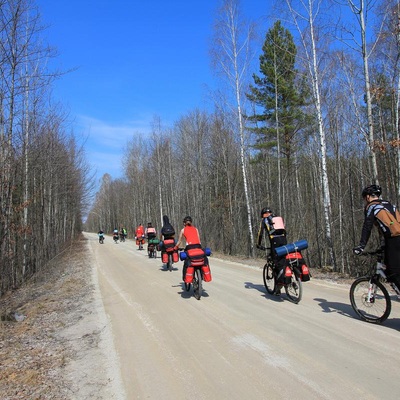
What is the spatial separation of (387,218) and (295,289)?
2669 millimetres

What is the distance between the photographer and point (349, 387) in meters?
3.52

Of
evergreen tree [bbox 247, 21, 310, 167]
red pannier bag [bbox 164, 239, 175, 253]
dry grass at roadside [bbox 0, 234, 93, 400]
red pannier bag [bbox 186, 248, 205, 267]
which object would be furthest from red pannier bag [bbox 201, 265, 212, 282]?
evergreen tree [bbox 247, 21, 310, 167]

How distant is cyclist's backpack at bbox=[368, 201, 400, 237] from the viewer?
5.11m

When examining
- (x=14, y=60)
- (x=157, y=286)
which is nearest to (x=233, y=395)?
(x=157, y=286)

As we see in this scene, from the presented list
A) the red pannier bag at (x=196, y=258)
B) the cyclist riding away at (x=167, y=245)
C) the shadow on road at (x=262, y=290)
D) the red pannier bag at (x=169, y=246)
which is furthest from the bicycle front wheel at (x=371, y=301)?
the red pannier bag at (x=169, y=246)

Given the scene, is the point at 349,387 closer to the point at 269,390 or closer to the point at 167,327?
the point at 269,390

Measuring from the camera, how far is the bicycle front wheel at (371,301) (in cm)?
541

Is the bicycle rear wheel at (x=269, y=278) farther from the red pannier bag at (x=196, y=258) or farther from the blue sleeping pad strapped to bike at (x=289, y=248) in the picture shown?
the red pannier bag at (x=196, y=258)

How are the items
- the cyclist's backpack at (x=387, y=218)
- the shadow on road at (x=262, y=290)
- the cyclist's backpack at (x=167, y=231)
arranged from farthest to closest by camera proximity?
the cyclist's backpack at (x=167, y=231), the shadow on road at (x=262, y=290), the cyclist's backpack at (x=387, y=218)

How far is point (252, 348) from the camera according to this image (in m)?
4.71

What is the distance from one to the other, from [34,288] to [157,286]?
188 inches

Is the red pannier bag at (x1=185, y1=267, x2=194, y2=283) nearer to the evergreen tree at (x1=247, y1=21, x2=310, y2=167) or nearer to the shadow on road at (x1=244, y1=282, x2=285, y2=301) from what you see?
the shadow on road at (x1=244, y1=282, x2=285, y2=301)

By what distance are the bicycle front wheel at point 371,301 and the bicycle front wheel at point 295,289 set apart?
4.24 ft

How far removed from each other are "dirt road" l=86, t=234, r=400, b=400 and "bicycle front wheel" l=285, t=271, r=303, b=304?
146 mm
